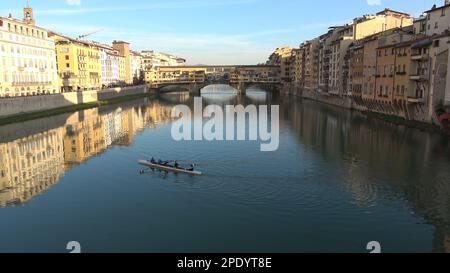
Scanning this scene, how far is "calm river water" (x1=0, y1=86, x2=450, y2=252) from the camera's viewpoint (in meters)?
16.9

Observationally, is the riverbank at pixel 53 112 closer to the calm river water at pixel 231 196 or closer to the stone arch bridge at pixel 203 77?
the calm river water at pixel 231 196

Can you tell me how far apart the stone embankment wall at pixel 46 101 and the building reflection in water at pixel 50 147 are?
11.6ft

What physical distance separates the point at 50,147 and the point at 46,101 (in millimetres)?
28318

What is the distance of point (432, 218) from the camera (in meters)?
19.0

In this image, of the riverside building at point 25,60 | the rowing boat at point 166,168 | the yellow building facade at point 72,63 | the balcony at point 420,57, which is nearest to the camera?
the rowing boat at point 166,168

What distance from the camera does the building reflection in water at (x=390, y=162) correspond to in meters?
21.0

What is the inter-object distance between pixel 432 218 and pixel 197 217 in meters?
11.8

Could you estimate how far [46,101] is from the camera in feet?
206

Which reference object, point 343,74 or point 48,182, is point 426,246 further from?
point 343,74

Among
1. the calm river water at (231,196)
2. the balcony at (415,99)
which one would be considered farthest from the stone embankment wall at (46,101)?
the balcony at (415,99)

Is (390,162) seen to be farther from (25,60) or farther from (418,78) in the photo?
(25,60)

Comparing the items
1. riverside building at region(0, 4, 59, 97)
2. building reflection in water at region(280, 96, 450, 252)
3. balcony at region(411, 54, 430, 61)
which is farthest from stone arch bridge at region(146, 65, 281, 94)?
balcony at region(411, 54, 430, 61)

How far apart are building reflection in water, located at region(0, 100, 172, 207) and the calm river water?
17 centimetres
